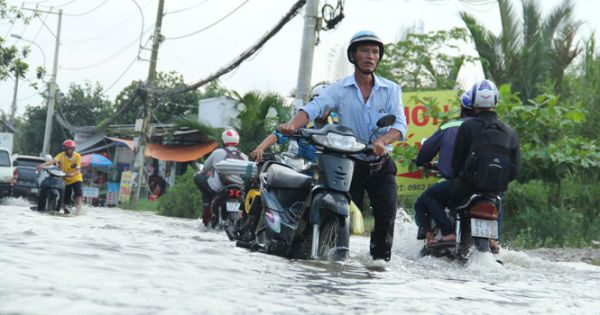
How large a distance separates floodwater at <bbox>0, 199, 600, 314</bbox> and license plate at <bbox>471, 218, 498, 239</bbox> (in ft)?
1.72

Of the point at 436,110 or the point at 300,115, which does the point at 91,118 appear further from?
the point at 300,115

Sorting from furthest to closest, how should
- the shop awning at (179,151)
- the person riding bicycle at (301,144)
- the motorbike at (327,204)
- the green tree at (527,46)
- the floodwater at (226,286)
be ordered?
the shop awning at (179,151)
the green tree at (527,46)
the person riding bicycle at (301,144)
the motorbike at (327,204)
the floodwater at (226,286)

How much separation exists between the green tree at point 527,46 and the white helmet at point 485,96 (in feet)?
47.7

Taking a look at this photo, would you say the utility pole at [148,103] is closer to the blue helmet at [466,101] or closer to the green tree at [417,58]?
the green tree at [417,58]

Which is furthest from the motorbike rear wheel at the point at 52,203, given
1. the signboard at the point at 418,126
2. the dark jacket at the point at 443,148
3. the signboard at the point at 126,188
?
the signboard at the point at 126,188

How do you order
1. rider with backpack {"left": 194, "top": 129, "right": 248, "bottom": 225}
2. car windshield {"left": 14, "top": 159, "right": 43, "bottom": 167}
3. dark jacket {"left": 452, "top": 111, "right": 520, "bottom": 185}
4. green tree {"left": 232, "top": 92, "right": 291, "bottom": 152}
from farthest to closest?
car windshield {"left": 14, "top": 159, "right": 43, "bottom": 167}, green tree {"left": 232, "top": 92, "right": 291, "bottom": 152}, rider with backpack {"left": 194, "top": 129, "right": 248, "bottom": 225}, dark jacket {"left": 452, "top": 111, "right": 520, "bottom": 185}

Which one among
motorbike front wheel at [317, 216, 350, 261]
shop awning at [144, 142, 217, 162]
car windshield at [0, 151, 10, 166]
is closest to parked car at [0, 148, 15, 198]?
car windshield at [0, 151, 10, 166]

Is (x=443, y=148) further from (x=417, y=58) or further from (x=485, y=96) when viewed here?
(x=417, y=58)

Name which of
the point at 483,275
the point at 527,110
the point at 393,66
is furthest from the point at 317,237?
the point at 393,66

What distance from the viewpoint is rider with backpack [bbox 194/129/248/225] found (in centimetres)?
1044

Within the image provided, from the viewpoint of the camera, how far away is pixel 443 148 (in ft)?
22.6

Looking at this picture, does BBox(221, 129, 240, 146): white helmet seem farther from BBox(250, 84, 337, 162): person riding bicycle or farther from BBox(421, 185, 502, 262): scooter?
BBox(421, 185, 502, 262): scooter

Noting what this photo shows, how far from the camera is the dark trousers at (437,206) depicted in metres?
6.59

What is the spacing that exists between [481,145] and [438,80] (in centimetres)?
1929
